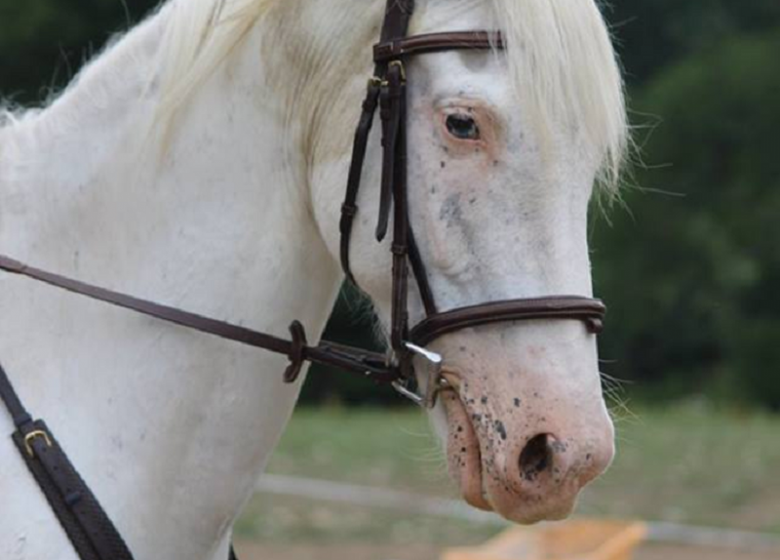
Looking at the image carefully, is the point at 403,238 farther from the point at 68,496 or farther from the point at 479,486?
the point at 68,496

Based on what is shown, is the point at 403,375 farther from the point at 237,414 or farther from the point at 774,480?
the point at 774,480

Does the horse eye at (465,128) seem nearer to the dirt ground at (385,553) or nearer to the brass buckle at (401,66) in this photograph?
the brass buckle at (401,66)

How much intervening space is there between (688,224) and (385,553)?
741 inches

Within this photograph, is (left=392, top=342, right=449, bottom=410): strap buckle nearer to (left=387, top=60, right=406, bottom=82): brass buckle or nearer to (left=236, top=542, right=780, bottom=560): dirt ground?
(left=387, top=60, right=406, bottom=82): brass buckle

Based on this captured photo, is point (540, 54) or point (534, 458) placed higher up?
point (540, 54)

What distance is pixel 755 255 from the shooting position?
25734 mm

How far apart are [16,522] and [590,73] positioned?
124cm

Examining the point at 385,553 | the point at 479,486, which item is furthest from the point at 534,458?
the point at 385,553

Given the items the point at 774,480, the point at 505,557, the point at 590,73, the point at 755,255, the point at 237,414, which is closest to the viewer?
the point at 590,73

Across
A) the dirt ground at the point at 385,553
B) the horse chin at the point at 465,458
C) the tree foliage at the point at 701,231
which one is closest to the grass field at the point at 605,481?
the dirt ground at the point at 385,553

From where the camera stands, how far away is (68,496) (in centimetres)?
253

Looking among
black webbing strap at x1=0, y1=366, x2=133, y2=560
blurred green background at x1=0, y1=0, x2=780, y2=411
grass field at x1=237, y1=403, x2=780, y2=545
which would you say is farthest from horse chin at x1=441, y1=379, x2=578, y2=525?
blurred green background at x1=0, y1=0, x2=780, y2=411

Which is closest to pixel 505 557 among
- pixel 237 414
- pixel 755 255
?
pixel 237 414

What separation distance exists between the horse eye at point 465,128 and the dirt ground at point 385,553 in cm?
638
